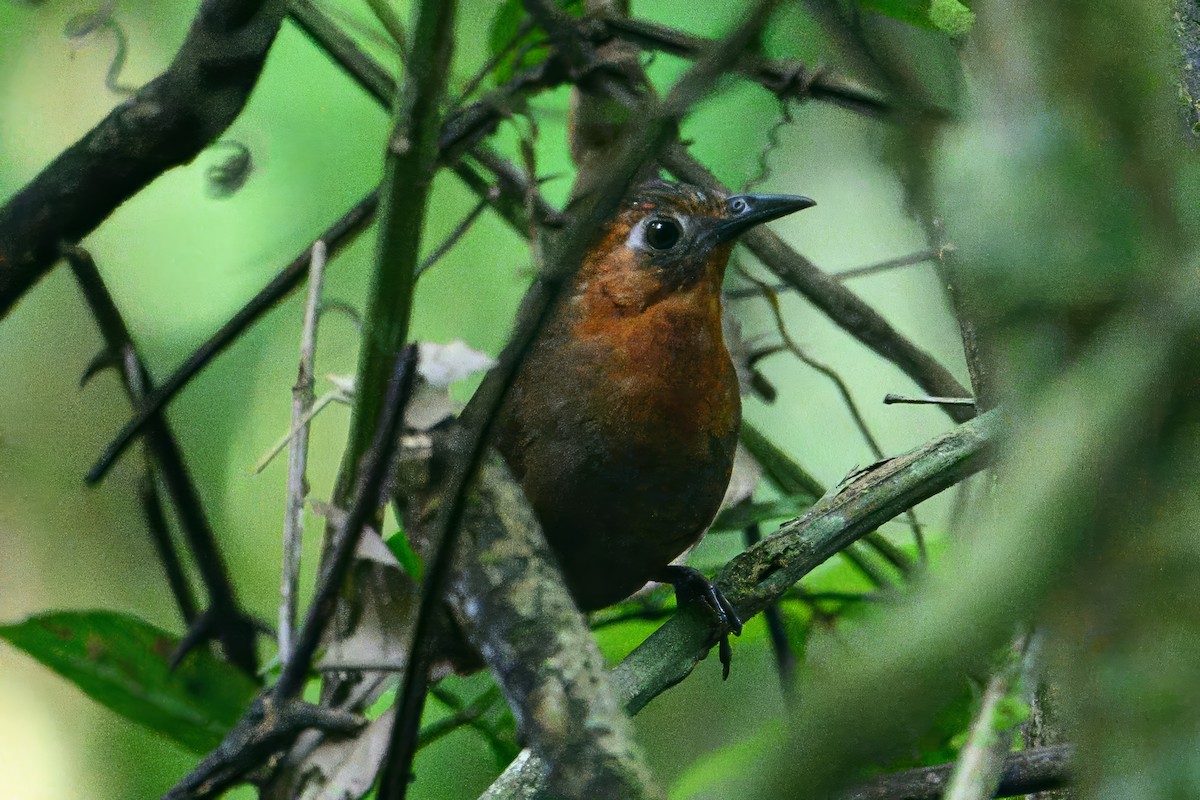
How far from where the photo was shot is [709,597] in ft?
5.53

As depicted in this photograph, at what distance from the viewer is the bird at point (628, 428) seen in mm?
1834

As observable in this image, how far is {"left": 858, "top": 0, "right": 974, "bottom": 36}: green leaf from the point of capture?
79 cm

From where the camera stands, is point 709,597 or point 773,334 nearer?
point 709,597

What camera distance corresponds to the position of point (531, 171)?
196cm

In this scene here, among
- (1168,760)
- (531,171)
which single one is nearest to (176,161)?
(531,171)

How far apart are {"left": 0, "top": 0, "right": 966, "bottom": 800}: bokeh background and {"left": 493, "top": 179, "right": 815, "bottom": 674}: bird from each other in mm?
575

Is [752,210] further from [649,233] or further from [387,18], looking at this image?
[387,18]

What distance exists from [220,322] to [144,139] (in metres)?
1.65

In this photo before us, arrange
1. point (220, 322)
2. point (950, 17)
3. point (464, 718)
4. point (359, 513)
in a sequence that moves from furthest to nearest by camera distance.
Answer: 1. point (220, 322)
2. point (464, 718)
3. point (359, 513)
4. point (950, 17)

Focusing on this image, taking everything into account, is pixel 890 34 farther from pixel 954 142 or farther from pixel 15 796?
pixel 15 796

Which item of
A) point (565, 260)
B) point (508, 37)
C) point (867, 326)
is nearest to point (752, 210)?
point (867, 326)

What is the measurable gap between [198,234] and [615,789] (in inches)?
127

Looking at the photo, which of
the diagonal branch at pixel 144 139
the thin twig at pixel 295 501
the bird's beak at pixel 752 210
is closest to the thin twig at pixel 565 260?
the thin twig at pixel 295 501

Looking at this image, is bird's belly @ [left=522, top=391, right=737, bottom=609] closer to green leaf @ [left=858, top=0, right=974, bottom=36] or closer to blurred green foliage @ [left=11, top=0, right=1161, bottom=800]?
blurred green foliage @ [left=11, top=0, right=1161, bottom=800]
